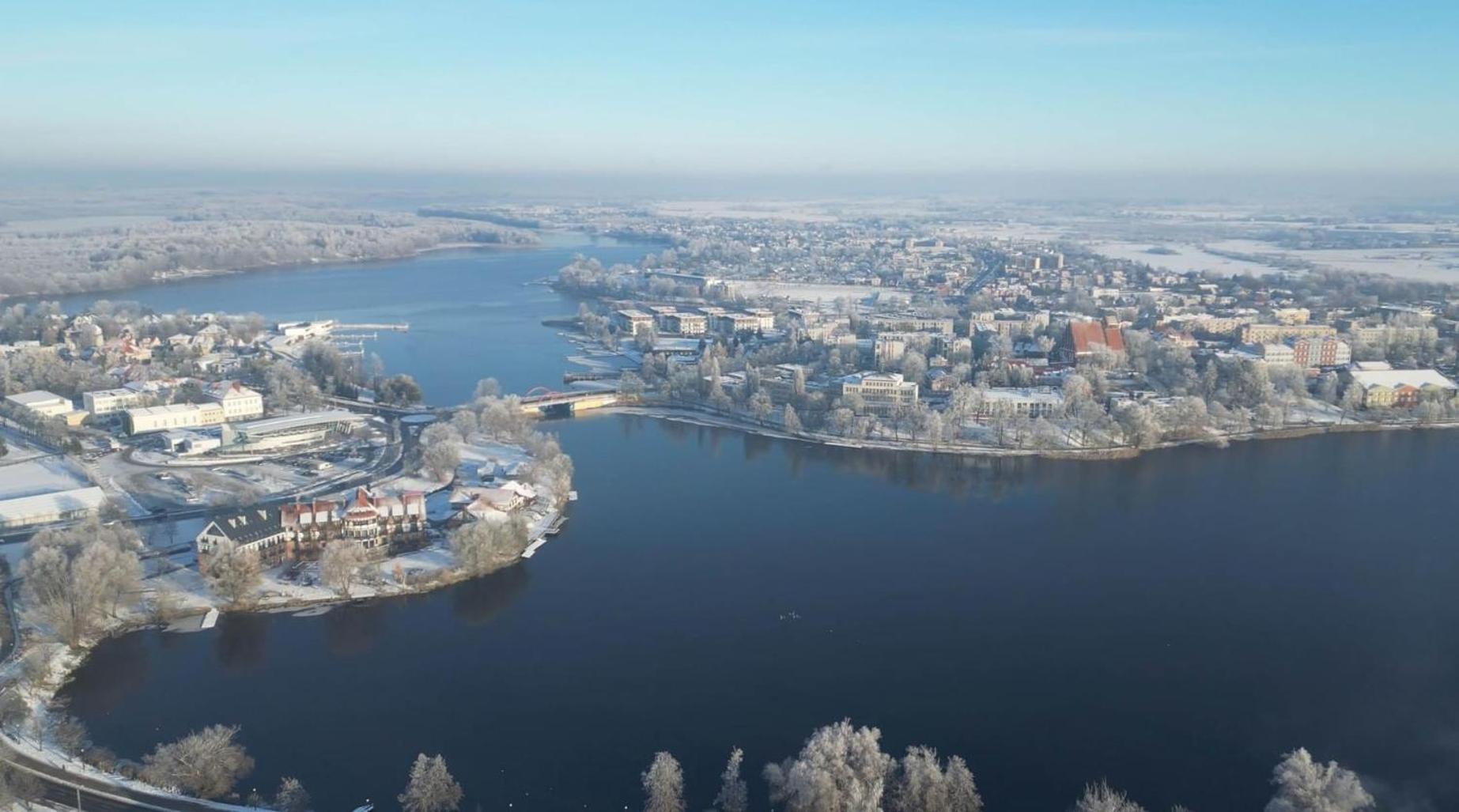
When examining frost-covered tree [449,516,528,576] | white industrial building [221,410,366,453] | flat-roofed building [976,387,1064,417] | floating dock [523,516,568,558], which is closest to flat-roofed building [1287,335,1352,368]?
flat-roofed building [976,387,1064,417]

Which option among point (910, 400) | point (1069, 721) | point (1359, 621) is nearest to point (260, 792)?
point (1069, 721)

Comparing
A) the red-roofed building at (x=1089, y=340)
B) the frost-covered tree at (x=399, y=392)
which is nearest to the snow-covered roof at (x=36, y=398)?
the frost-covered tree at (x=399, y=392)

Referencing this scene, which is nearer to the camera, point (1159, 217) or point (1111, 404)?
point (1111, 404)

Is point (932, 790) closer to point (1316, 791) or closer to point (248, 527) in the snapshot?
point (1316, 791)

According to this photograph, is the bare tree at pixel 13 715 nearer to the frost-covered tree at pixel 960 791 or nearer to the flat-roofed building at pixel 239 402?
the frost-covered tree at pixel 960 791

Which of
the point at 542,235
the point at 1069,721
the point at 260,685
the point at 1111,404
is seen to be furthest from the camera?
the point at 542,235

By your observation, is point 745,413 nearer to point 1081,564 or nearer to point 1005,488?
point 1005,488

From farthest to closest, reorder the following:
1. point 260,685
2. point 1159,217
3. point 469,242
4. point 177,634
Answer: point 1159,217
point 469,242
point 177,634
point 260,685
